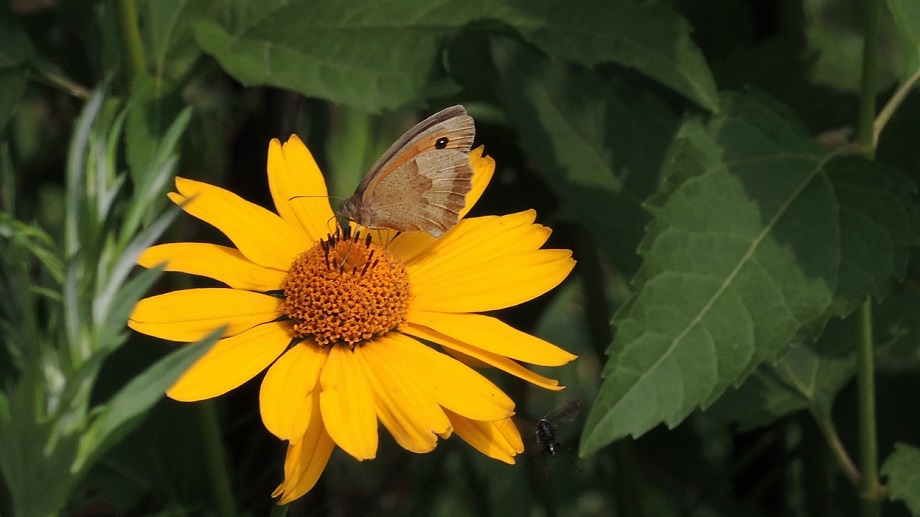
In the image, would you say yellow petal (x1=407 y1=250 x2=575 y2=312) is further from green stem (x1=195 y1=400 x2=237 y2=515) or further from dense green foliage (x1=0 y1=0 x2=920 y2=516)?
green stem (x1=195 y1=400 x2=237 y2=515)

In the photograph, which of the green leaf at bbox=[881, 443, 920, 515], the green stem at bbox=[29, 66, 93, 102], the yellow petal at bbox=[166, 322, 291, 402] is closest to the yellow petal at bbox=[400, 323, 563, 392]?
the yellow petal at bbox=[166, 322, 291, 402]

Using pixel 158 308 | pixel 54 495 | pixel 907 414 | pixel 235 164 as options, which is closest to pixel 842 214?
pixel 907 414

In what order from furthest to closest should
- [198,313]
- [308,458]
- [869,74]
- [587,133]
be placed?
1. [587,133]
2. [869,74]
3. [198,313]
4. [308,458]

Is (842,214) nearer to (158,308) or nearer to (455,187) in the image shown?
(455,187)

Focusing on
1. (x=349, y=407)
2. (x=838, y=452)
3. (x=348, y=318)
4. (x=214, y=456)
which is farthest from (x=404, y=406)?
(x=838, y=452)

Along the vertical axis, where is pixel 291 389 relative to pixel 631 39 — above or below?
below

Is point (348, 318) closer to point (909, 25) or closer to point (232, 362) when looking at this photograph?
point (232, 362)
